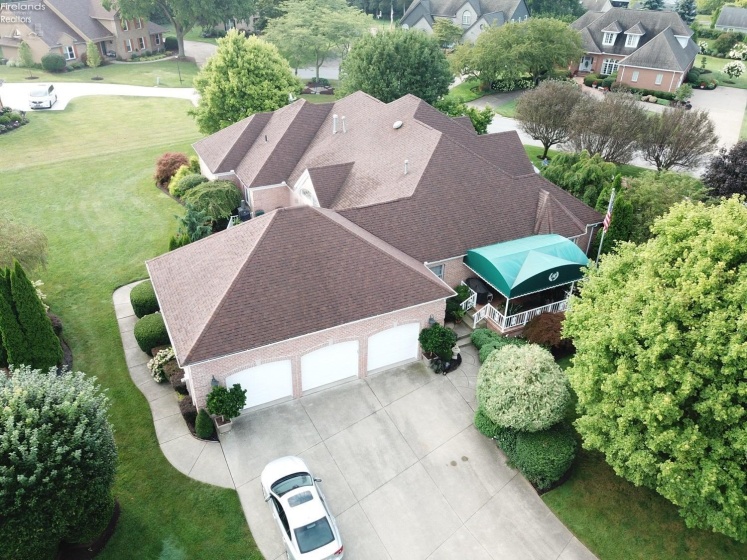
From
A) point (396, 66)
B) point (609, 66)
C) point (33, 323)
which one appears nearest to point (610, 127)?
point (396, 66)

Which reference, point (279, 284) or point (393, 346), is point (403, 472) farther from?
point (279, 284)

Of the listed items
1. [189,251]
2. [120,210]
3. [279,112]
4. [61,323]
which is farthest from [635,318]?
[120,210]

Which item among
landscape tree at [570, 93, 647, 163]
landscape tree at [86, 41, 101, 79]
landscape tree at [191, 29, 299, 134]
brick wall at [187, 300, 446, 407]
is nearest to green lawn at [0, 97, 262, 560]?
brick wall at [187, 300, 446, 407]

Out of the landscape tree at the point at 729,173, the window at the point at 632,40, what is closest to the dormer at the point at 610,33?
the window at the point at 632,40

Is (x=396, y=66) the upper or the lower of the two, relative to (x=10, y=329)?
upper

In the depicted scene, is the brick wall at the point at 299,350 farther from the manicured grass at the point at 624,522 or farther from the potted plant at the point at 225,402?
the manicured grass at the point at 624,522

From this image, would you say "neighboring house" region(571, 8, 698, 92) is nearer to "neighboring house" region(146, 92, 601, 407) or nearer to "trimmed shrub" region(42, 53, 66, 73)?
"neighboring house" region(146, 92, 601, 407)
